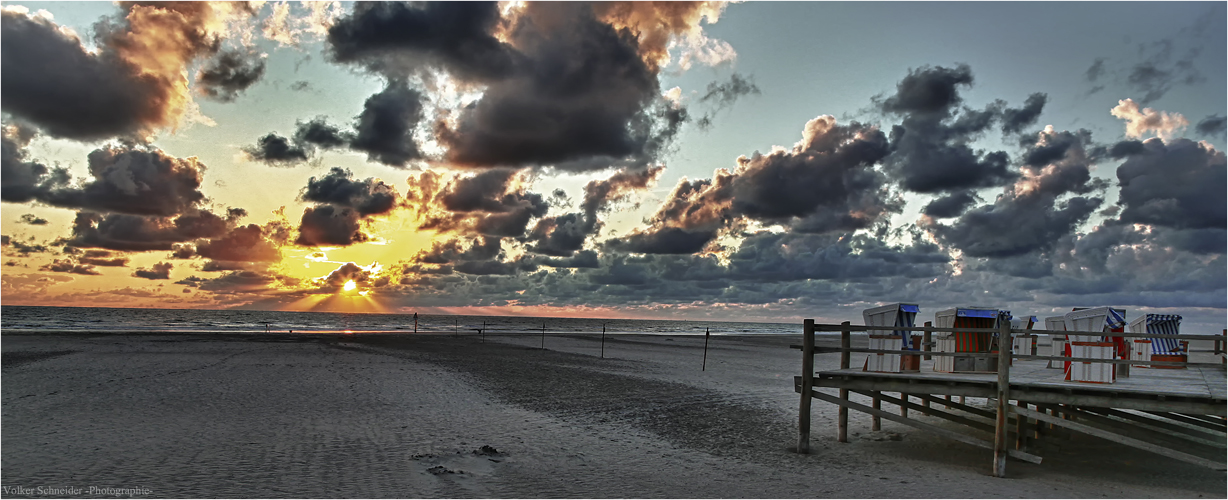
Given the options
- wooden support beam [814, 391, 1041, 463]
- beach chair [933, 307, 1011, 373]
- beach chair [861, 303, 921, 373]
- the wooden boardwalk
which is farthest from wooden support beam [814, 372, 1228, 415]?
beach chair [933, 307, 1011, 373]

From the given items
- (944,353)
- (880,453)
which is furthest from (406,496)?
(944,353)

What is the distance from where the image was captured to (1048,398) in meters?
9.88

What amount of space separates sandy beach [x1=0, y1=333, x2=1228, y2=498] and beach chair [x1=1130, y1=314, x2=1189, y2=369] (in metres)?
1.88

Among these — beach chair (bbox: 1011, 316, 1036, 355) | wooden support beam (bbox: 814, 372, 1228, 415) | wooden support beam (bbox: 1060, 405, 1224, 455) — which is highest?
beach chair (bbox: 1011, 316, 1036, 355)

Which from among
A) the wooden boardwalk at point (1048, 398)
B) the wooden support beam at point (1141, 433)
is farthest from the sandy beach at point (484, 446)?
the wooden boardwalk at point (1048, 398)

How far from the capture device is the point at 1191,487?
Result: 996cm

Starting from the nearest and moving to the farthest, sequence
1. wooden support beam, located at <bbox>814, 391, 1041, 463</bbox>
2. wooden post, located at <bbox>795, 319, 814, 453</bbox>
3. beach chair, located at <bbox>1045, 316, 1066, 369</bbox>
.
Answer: wooden support beam, located at <bbox>814, 391, 1041, 463</bbox> → wooden post, located at <bbox>795, 319, 814, 453</bbox> → beach chair, located at <bbox>1045, 316, 1066, 369</bbox>

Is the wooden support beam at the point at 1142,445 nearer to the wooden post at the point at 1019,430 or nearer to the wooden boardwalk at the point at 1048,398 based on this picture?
the wooden boardwalk at the point at 1048,398

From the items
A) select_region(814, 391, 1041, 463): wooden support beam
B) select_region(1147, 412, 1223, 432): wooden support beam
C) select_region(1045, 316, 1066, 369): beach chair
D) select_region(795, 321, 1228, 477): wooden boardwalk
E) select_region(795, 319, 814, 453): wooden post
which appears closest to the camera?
select_region(795, 321, 1228, 477): wooden boardwalk

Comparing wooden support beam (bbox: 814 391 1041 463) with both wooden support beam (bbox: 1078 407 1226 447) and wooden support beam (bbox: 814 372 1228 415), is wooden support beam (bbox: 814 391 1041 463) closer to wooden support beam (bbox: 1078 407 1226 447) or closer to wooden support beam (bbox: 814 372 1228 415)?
wooden support beam (bbox: 814 372 1228 415)

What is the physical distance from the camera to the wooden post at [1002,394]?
32.6ft

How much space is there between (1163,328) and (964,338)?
18.1ft

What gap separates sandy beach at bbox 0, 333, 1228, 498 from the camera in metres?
9.60

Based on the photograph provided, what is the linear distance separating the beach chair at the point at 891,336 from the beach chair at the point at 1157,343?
4.53 m
